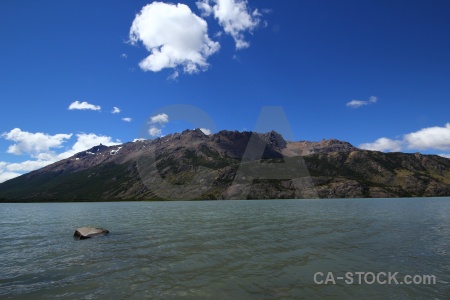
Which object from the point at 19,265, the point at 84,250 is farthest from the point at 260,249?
the point at 19,265

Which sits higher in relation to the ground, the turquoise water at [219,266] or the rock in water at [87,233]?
the rock in water at [87,233]

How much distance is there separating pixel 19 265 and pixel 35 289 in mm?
9341

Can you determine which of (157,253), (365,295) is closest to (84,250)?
(157,253)

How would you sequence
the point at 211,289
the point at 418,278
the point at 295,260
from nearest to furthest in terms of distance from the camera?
the point at 211,289 → the point at 418,278 → the point at 295,260

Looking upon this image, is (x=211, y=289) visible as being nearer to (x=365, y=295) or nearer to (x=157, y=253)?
(x=365, y=295)

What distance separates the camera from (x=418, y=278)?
20859 millimetres

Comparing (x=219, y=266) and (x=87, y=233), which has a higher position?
(x=87, y=233)

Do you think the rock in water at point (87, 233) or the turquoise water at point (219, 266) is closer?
the turquoise water at point (219, 266)

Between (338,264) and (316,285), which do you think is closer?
(316,285)

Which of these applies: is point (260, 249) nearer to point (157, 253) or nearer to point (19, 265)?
point (157, 253)

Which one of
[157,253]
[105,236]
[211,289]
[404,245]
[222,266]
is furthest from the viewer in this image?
[105,236]

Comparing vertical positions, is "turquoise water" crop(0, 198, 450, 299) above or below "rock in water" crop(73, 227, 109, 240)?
below

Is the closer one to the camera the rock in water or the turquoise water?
the turquoise water

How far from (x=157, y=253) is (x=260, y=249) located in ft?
37.2
